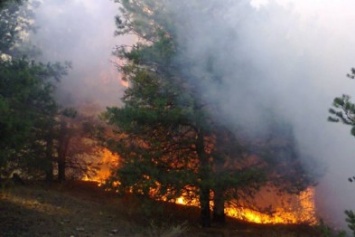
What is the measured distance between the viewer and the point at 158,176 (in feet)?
31.5

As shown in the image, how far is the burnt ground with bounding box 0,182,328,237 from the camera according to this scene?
910 cm

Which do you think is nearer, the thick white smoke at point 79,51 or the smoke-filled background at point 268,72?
the smoke-filled background at point 268,72

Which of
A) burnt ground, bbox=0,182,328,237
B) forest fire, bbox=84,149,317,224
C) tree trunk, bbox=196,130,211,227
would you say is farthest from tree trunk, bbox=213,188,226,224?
forest fire, bbox=84,149,317,224

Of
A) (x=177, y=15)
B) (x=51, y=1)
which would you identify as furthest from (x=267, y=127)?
(x=51, y=1)

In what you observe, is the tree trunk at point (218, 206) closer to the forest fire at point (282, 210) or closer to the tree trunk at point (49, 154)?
the forest fire at point (282, 210)

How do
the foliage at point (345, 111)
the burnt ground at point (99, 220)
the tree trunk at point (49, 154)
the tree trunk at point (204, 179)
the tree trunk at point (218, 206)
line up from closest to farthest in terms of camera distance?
the foliage at point (345, 111) → the burnt ground at point (99, 220) → the tree trunk at point (204, 179) → the tree trunk at point (218, 206) → the tree trunk at point (49, 154)

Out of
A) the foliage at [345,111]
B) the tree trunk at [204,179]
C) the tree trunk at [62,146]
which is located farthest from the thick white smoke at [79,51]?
the foliage at [345,111]

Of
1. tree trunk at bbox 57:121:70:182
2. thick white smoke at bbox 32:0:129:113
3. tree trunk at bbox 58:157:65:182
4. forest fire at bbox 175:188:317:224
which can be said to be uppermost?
thick white smoke at bbox 32:0:129:113

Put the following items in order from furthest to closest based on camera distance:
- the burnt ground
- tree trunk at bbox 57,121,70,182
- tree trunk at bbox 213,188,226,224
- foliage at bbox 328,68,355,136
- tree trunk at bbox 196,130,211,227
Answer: tree trunk at bbox 57,121,70,182 → tree trunk at bbox 213,188,226,224 → tree trunk at bbox 196,130,211,227 → the burnt ground → foliage at bbox 328,68,355,136

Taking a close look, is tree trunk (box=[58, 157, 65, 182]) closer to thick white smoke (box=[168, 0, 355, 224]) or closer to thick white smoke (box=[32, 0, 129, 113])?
thick white smoke (box=[32, 0, 129, 113])

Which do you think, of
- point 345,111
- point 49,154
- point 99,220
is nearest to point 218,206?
point 99,220

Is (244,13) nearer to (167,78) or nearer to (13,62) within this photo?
(167,78)

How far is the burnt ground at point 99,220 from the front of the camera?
910cm

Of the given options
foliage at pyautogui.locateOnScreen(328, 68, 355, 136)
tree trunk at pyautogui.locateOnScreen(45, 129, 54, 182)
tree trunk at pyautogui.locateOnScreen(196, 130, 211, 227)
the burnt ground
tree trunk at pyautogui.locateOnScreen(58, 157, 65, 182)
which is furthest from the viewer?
tree trunk at pyautogui.locateOnScreen(58, 157, 65, 182)
